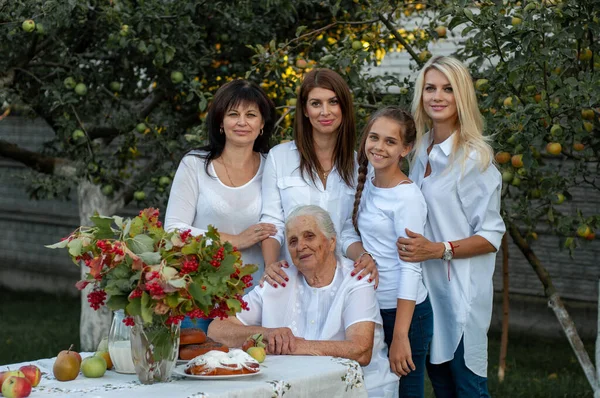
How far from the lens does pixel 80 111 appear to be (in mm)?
6816

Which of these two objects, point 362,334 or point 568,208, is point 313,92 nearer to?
point 362,334

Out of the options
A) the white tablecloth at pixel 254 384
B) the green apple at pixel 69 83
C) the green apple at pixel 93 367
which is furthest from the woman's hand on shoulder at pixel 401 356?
the green apple at pixel 69 83

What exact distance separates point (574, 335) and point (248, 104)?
9.15 feet

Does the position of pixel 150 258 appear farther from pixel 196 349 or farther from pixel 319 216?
pixel 319 216

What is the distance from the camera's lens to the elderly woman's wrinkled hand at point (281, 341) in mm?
3688

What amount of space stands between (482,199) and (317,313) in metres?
0.77

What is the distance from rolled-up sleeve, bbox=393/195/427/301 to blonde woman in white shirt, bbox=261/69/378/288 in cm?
29

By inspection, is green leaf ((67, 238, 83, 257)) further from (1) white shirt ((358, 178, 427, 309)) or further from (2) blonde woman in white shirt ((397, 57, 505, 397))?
(2) blonde woman in white shirt ((397, 57, 505, 397))

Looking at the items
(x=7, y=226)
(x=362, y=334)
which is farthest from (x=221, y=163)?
(x=7, y=226)

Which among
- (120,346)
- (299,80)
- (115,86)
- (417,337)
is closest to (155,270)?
(120,346)

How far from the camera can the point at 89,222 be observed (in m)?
7.85

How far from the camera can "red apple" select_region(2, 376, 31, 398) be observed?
117 inches

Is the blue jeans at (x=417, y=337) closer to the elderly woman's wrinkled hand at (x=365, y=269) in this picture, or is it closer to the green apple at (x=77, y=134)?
the elderly woman's wrinkled hand at (x=365, y=269)

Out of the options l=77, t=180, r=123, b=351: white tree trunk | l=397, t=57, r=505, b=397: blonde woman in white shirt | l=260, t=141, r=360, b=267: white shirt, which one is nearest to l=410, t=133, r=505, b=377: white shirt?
l=397, t=57, r=505, b=397: blonde woman in white shirt
